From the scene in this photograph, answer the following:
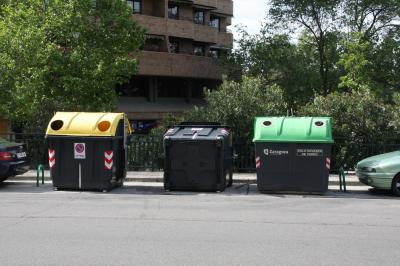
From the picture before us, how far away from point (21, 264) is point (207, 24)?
41.0m

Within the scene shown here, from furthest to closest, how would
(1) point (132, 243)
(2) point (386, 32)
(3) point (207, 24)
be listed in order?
(3) point (207, 24), (2) point (386, 32), (1) point (132, 243)

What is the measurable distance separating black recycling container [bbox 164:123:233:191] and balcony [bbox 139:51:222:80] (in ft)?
85.8

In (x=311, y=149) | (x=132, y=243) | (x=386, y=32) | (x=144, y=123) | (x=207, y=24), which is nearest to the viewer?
(x=132, y=243)

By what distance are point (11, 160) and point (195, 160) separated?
4.12 meters

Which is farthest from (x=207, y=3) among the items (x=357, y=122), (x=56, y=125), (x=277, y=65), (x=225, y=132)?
(x=56, y=125)

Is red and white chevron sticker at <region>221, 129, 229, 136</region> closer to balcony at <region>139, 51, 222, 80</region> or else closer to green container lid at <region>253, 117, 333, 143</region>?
green container lid at <region>253, 117, 333, 143</region>

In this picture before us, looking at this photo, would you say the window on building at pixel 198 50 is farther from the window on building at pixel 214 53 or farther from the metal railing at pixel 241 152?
the metal railing at pixel 241 152

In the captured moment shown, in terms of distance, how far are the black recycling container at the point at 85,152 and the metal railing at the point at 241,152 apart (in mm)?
2954

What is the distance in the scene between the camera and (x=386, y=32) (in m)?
36.3

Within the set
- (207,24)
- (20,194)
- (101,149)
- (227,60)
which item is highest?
(207,24)

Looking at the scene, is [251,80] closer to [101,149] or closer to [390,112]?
[390,112]

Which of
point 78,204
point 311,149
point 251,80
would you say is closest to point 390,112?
point 251,80

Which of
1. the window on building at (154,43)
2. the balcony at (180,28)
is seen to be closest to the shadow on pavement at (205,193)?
the window on building at (154,43)

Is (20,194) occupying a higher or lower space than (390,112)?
lower
